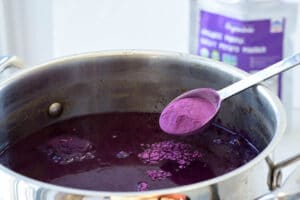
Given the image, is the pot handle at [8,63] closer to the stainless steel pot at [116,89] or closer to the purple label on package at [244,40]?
the stainless steel pot at [116,89]

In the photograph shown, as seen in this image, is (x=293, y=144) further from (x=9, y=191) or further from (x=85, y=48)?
(x=9, y=191)

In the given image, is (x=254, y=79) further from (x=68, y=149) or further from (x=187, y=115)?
(x=68, y=149)

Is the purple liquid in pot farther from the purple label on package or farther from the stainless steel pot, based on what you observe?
the purple label on package

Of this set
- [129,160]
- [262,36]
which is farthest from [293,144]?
[129,160]

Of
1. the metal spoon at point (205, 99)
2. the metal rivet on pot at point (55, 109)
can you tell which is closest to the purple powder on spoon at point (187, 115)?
the metal spoon at point (205, 99)

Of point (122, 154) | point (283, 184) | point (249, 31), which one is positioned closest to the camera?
point (283, 184)

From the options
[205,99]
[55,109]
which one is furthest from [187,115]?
[55,109]

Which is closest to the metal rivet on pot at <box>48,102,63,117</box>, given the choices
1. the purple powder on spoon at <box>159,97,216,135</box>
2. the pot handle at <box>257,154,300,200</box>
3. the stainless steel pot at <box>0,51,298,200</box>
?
the stainless steel pot at <box>0,51,298,200</box>
